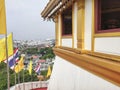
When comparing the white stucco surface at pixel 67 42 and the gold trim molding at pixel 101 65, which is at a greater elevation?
the white stucco surface at pixel 67 42

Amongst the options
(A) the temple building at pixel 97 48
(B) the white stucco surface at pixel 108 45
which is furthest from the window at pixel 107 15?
(B) the white stucco surface at pixel 108 45

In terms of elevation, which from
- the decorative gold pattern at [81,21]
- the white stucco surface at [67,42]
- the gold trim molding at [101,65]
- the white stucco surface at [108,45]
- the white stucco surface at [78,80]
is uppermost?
the decorative gold pattern at [81,21]

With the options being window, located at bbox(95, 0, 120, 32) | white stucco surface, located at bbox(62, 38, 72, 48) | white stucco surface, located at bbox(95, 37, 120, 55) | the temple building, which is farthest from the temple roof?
white stucco surface, located at bbox(95, 37, 120, 55)

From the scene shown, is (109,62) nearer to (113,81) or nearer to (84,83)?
(113,81)

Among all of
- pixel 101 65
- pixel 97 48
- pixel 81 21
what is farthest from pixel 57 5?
pixel 101 65

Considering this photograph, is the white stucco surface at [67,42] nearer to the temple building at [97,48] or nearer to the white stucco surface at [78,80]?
the white stucco surface at [78,80]

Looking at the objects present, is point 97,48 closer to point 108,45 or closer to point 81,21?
point 108,45

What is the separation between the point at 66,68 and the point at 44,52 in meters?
106

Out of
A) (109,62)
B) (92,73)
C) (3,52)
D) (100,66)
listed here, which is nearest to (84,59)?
(92,73)

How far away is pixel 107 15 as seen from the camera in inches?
216

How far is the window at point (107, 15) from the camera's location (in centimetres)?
503

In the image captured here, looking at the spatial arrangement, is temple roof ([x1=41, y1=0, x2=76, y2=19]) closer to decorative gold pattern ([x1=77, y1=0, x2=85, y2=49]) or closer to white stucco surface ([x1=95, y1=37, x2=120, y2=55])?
decorative gold pattern ([x1=77, y1=0, x2=85, y2=49])

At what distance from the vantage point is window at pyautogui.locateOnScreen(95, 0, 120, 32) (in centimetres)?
503

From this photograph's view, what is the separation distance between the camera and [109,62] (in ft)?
Result: 15.3
